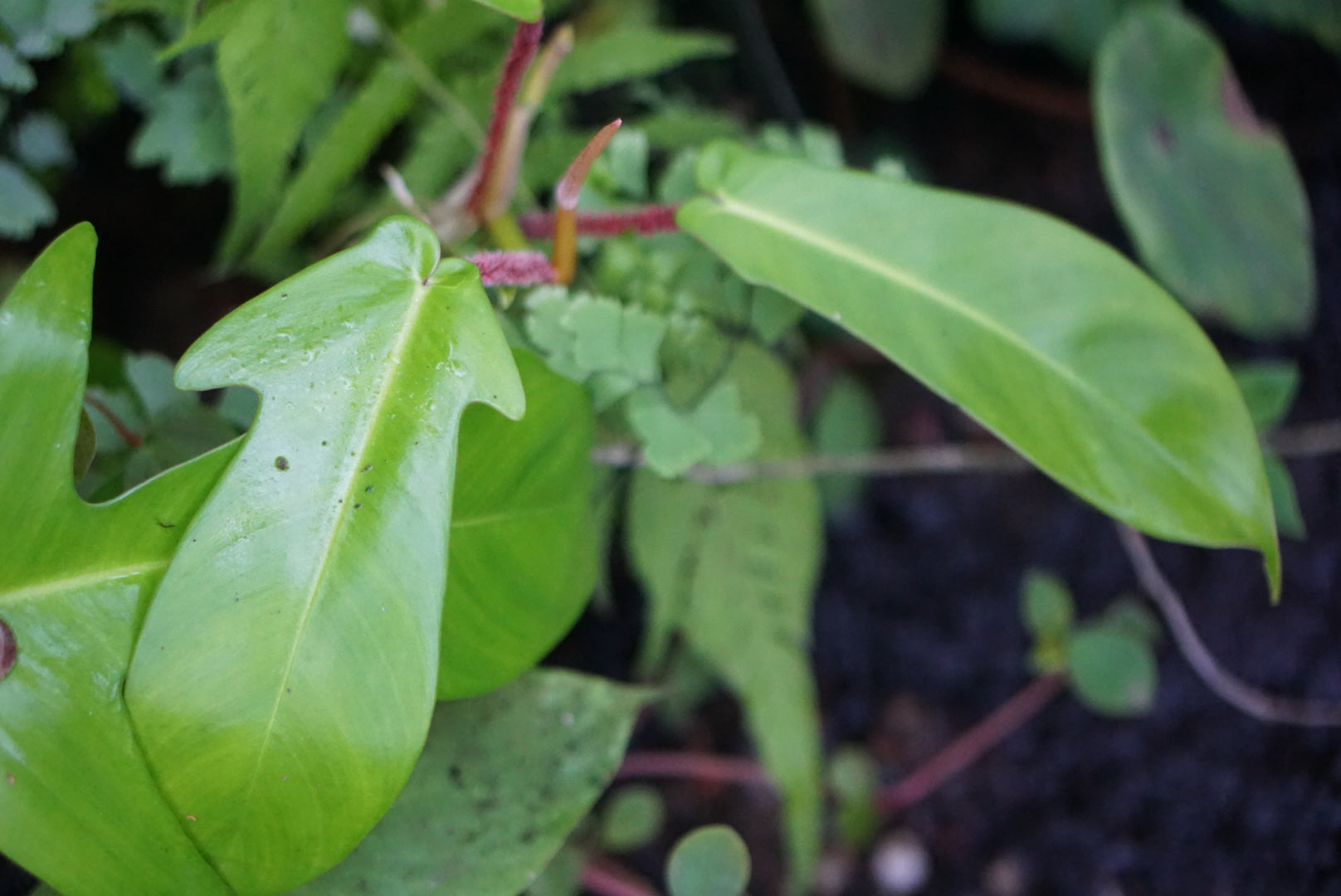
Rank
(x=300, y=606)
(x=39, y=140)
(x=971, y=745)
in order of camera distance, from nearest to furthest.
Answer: (x=300, y=606) → (x=39, y=140) → (x=971, y=745)

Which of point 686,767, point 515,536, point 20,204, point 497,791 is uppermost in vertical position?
point 20,204

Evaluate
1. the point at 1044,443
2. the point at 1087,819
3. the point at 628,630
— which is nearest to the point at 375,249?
the point at 1044,443

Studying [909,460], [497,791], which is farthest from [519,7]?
[909,460]

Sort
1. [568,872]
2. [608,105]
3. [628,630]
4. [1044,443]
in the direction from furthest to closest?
[628,630]
[608,105]
[568,872]
[1044,443]

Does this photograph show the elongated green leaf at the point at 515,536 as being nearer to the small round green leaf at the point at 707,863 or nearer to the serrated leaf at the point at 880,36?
the small round green leaf at the point at 707,863

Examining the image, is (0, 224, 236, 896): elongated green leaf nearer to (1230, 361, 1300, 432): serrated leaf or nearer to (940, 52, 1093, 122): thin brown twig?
(1230, 361, 1300, 432): serrated leaf

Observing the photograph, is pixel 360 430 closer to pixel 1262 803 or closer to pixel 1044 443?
pixel 1044 443

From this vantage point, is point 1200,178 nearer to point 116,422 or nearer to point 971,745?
point 971,745
